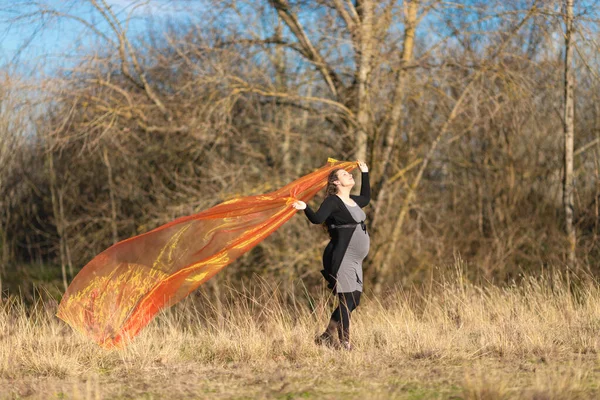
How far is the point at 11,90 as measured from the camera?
12594 millimetres

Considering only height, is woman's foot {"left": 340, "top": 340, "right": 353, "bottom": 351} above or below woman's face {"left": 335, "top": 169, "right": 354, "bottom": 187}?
below

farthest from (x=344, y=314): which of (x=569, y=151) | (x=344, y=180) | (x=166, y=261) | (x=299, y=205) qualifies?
(x=569, y=151)

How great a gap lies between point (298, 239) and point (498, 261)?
365 centimetres

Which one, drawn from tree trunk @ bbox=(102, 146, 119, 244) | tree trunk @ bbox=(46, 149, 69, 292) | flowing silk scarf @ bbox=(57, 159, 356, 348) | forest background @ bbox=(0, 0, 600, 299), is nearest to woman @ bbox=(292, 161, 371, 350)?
flowing silk scarf @ bbox=(57, 159, 356, 348)

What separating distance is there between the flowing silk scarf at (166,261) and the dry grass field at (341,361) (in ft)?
0.94

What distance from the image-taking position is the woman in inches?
239

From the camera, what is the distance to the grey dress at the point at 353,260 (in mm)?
6074

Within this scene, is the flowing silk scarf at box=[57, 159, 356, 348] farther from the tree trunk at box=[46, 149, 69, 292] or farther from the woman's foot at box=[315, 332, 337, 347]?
the tree trunk at box=[46, 149, 69, 292]

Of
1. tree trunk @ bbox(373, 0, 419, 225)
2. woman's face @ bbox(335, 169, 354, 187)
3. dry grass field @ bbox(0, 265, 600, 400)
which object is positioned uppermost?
tree trunk @ bbox(373, 0, 419, 225)

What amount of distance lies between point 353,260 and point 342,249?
0.42ft

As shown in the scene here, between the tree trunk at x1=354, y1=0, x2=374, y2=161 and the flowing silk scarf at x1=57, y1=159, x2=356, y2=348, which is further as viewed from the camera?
the tree trunk at x1=354, y1=0, x2=374, y2=161

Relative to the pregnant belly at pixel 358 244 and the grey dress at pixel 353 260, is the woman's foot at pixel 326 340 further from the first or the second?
the pregnant belly at pixel 358 244

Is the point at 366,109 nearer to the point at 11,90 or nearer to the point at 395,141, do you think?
the point at 395,141

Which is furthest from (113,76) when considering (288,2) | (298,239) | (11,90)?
Result: (298,239)
